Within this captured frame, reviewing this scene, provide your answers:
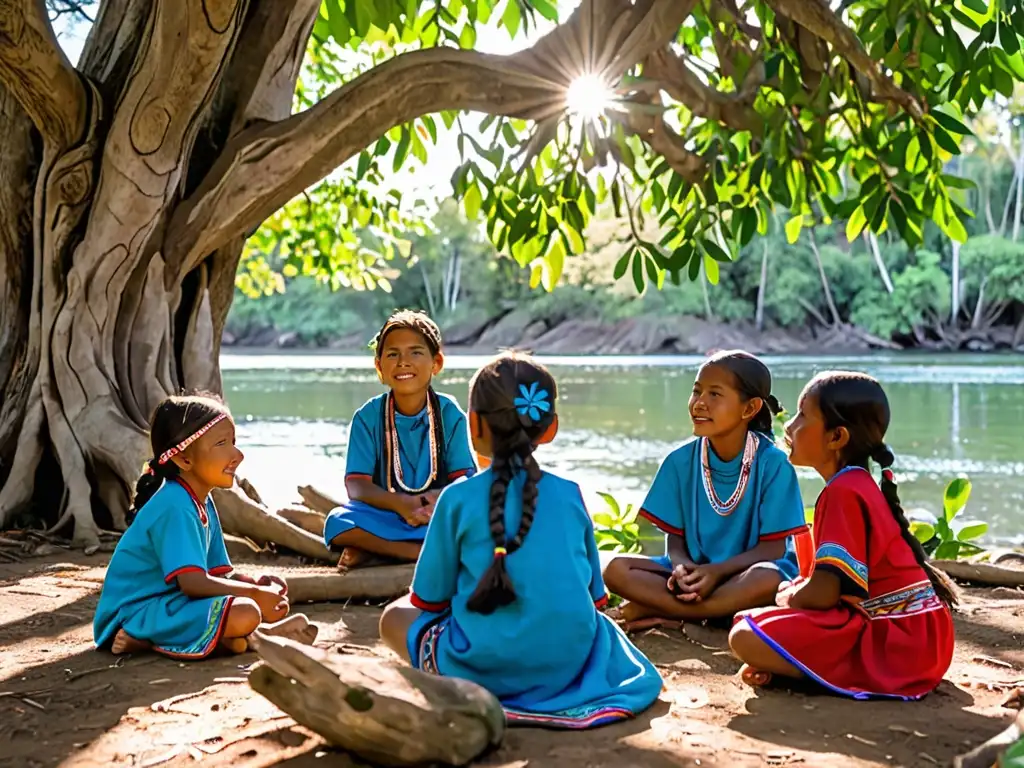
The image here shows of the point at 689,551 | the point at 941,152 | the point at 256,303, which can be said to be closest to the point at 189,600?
the point at 689,551

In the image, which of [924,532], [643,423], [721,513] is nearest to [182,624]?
[721,513]

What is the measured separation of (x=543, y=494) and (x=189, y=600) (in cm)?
123

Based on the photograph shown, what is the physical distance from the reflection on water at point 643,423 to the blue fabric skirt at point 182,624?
211 inches

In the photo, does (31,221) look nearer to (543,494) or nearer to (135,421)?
(135,421)

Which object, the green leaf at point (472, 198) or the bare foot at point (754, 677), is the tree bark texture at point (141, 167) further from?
the bare foot at point (754, 677)

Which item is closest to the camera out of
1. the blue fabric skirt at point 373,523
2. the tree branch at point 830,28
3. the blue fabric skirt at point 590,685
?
the blue fabric skirt at point 590,685

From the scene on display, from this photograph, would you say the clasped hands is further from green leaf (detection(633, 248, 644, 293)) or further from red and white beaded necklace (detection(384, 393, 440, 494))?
green leaf (detection(633, 248, 644, 293))

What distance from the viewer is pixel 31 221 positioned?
5.43m

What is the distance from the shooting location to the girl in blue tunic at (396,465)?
4.31 metres

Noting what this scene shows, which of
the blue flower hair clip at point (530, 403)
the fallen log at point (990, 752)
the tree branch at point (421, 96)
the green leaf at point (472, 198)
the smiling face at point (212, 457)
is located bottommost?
the fallen log at point (990, 752)

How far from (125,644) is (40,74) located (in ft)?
9.24

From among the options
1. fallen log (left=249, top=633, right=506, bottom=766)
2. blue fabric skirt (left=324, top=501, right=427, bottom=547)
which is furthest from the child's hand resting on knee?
fallen log (left=249, top=633, right=506, bottom=766)

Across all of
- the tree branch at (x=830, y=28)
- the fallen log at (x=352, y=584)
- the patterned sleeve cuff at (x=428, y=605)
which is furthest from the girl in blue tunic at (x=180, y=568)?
the tree branch at (x=830, y=28)

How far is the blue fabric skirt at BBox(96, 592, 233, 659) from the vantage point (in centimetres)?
308
